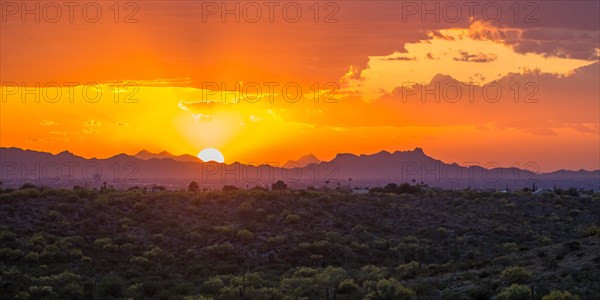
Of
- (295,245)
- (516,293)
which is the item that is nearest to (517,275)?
(516,293)

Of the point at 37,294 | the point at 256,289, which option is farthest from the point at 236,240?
the point at 37,294

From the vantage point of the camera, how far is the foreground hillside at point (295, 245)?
37.6 m

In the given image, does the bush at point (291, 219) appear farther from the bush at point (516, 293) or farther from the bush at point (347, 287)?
the bush at point (516, 293)

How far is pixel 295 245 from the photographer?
5853 cm

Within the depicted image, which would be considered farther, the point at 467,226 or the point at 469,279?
the point at 467,226

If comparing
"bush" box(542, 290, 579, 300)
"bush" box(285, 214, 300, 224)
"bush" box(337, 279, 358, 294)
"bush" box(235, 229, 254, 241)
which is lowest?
"bush" box(337, 279, 358, 294)

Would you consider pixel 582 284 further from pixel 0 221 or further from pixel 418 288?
pixel 0 221

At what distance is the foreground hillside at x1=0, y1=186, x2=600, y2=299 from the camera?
37.6 m

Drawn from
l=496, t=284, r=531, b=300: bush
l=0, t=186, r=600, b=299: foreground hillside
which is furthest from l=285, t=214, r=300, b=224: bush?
l=496, t=284, r=531, b=300: bush

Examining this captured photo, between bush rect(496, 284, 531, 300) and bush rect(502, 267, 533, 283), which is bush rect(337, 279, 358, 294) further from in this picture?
bush rect(496, 284, 531, 300)

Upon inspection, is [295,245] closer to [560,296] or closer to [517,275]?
[517,275]

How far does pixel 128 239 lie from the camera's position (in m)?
57.0

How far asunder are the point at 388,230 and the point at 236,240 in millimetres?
16054

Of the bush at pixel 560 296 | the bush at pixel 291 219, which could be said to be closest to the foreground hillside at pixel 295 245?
the bush at pixel 560 296
